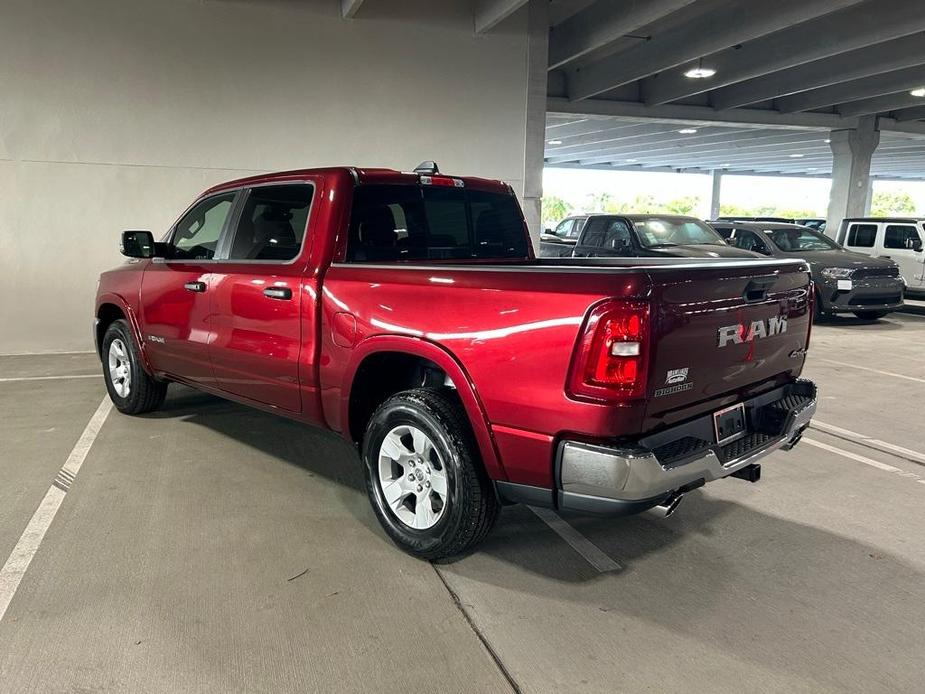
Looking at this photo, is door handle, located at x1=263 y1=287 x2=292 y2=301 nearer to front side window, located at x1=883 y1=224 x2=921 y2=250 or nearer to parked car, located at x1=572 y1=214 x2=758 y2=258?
parked car, located at x1=572 y1=214 x2=758 y2=258

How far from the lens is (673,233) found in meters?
10.9

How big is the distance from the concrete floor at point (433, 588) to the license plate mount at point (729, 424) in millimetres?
649

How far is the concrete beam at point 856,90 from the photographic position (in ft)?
49.9

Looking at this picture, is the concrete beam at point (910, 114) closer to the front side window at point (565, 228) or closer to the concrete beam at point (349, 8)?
the front side window at point (565, 228)

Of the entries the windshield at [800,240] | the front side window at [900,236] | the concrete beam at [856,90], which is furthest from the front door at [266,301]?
the concrete beam at [856,90]

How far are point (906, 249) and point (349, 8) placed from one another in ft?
37.7

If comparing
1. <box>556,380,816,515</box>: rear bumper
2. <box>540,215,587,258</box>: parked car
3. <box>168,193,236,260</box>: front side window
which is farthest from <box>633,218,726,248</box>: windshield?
<box>556,380,816,515</box>: rear bumper

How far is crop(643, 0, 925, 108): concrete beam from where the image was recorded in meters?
10.8

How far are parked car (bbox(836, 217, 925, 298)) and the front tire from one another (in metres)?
13.0

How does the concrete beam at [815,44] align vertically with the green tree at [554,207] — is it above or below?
above

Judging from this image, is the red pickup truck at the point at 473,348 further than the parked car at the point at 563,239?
No

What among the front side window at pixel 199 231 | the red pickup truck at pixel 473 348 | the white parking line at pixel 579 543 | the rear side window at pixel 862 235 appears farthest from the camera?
the rear side window at pixel 862 235

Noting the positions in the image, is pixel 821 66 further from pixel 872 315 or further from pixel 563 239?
pixel 563 239

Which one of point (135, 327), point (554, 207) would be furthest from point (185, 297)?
point (554, 207)
